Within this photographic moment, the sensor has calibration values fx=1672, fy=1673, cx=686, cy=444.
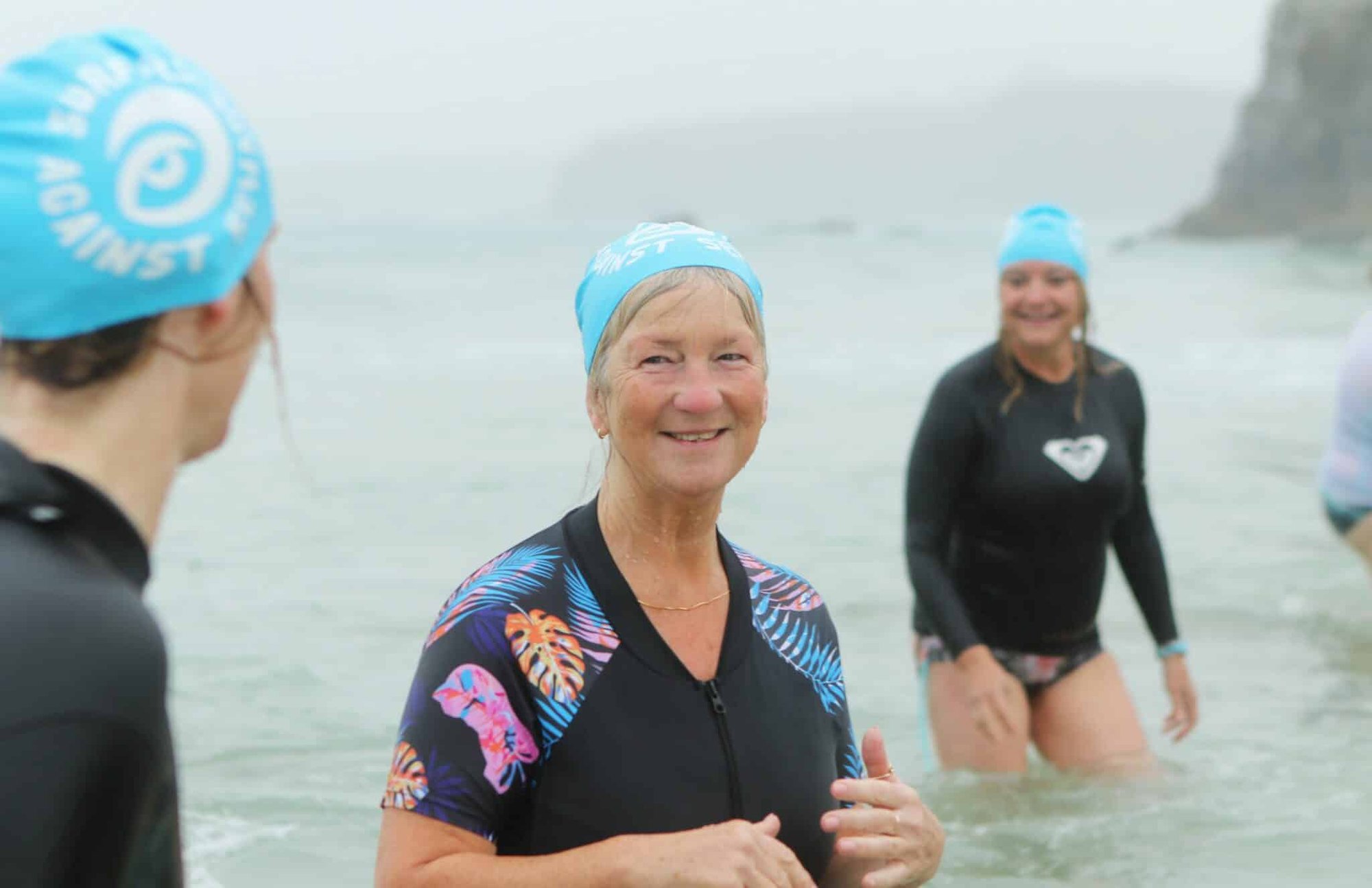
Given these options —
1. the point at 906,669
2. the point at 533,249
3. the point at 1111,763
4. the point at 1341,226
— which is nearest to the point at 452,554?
the point at 906,669

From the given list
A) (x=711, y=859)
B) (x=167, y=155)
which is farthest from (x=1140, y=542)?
(x=167, y=155)

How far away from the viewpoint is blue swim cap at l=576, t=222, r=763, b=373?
2.85m

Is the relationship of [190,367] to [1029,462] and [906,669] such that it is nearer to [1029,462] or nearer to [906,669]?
[1029,462]

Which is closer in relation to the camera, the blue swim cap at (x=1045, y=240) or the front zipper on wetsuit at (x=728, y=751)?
the front zipper on wetsuit at (x=728, y=751)

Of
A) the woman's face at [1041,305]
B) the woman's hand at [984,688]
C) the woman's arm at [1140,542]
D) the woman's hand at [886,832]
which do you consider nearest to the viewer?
the woman's hand at [886,832]

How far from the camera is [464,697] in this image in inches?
100

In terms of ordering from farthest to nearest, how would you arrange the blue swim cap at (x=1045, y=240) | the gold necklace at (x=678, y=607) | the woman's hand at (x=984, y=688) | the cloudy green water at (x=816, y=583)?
the cloudy green water at (x=816, y=583) < the blue swim cap at (x=1045, y=240) < the woman's hand at (x=984, y=688) < the gold necklace at (x=678, y=607)

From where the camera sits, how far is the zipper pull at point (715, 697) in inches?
107

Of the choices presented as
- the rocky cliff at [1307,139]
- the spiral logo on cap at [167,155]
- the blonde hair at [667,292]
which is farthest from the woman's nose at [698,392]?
the rocky cliff at [1307,139]

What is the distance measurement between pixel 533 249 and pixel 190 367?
7694 cm

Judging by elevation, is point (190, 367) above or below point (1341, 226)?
above

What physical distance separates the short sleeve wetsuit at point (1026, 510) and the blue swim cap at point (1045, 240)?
0.39 m

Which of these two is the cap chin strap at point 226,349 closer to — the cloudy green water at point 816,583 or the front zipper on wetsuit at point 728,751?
the front zipper on wetsuit at point 728,751

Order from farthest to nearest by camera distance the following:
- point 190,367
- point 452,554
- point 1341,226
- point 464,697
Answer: point 1341,226
point 452,554
point 464,697
point 190,367
